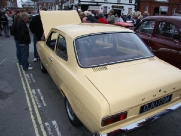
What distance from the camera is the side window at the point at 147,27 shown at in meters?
5.36

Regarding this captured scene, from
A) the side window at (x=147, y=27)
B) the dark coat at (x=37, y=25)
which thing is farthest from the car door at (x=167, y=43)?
the dark coat at (x=37, y=25)

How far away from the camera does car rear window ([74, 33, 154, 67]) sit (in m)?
2.69

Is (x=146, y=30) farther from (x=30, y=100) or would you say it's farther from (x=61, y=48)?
(x=30, y=100)

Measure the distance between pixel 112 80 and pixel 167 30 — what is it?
3413mm

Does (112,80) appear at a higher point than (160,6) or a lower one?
lower

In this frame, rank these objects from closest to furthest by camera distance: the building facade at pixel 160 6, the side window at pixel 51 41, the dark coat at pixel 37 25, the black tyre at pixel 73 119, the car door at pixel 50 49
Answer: the black tyre at pixel 73 119 < the car door at pixel 50 49 < the side window at pixel 51 41 < the dark coat at pixel 37 25 < the building facade at pixel 160 6

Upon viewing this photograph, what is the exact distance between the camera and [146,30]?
18.5ft

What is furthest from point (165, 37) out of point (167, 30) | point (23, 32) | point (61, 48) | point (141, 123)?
point (23, 32)

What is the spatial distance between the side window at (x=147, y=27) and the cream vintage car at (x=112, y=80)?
2454 millimetres

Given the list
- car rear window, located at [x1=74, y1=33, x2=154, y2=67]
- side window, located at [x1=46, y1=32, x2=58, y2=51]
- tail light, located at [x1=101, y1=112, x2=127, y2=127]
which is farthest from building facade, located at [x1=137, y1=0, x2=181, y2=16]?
tail light, located at [x1=101, y1=112, x2=127, y2=127]

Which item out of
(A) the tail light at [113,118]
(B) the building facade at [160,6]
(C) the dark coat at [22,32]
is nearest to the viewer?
(A) the tail light at [113,118]

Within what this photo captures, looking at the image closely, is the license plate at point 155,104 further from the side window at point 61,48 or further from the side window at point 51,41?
the side window at point 51,41

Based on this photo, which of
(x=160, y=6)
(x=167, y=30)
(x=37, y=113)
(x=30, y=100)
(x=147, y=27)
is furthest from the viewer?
(x=160, y=6)

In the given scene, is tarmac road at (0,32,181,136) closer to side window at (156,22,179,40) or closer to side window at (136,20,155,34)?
side window at (156,22,179,40)
